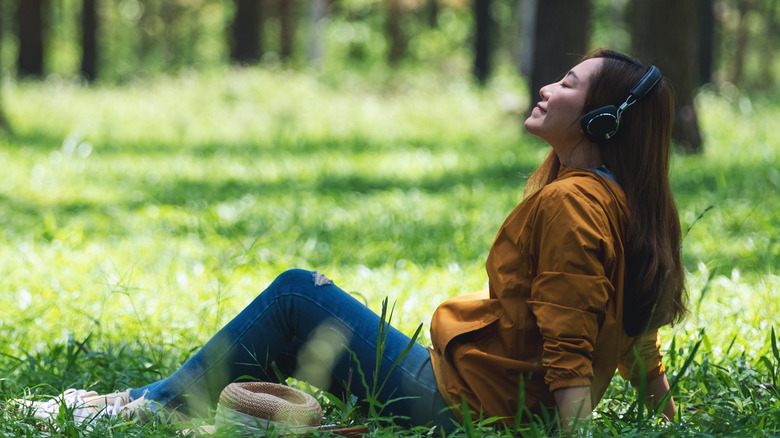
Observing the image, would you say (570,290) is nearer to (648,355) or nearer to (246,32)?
(648,355)

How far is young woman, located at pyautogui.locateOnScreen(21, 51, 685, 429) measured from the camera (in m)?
2.26

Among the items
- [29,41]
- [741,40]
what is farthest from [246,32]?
[741,40]

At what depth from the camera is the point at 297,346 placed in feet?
9.24

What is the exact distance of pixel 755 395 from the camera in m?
3.02

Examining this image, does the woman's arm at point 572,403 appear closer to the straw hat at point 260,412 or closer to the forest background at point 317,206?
the forest background at point 317,206

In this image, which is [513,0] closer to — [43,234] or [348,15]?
[348,15]

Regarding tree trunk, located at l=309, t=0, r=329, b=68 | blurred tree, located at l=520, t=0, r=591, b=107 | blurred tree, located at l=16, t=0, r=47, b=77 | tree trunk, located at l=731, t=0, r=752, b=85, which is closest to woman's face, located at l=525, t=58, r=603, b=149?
blurred tree, located at l=520, t=0, r=591, b=107

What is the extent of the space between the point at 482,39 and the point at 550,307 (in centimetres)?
2115

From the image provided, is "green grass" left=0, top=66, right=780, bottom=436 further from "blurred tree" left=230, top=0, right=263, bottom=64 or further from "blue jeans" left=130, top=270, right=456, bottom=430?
"blurred tree" left=230, top=0, right=263, bottom=64

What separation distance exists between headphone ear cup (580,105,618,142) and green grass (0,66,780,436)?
0.70 meters

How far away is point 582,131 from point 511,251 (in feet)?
1.33

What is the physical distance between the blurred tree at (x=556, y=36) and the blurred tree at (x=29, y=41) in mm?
12676

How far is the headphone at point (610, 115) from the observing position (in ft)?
7.91

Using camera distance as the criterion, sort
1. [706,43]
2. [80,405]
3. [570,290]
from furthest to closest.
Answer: [706,43] < [80,405] < [570,290]
